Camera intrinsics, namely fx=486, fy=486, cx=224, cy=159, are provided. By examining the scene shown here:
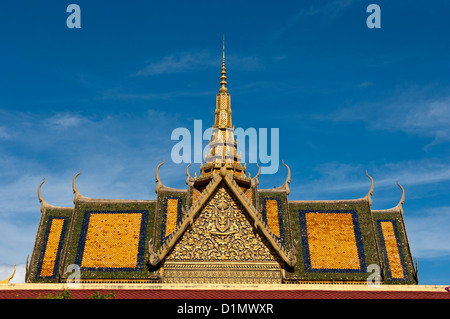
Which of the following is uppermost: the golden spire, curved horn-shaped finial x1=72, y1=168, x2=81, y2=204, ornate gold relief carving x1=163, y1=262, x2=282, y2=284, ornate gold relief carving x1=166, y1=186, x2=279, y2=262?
the golden spire

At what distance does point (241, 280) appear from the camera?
18906 mm

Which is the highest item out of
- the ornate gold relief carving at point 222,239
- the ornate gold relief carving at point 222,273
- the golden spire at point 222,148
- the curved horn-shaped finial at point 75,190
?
the golden spire at point 222,148

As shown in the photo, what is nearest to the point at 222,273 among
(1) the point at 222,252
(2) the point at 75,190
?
(1) the point at 222,252

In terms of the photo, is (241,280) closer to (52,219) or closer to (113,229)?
(113,229)

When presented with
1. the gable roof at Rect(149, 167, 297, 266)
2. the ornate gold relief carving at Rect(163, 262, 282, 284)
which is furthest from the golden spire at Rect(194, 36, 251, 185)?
the ornate gold relief carving at Rect(163, 262, 282, 284)

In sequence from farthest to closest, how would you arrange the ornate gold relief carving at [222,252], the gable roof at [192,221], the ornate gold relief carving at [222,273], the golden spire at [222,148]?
the golden spire at [222,148] → the gable roof at [192,221] → the ornate gold relief carving at [222,252] → the ornate gold relief carving at [222,273]

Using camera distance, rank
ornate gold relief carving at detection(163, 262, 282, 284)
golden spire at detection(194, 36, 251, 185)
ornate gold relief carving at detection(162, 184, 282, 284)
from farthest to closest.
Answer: golden spire at detection(194, 36, 251, 185)
ornate gold relief carving at detection(162, 184, 282, 284)
ornate gold relief carving at detection(163, 262, 282, 284)

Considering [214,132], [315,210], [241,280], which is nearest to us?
[241,280]

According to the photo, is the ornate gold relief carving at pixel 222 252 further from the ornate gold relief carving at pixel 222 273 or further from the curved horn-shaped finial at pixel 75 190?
the curved horn-shaped finial at pixel 75 190

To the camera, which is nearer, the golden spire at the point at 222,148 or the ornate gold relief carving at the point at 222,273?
the ornate gold relief carving at the point at 222,273

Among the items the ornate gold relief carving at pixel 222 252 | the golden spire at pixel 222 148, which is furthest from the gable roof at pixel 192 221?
the golden spire at pixel 222 148

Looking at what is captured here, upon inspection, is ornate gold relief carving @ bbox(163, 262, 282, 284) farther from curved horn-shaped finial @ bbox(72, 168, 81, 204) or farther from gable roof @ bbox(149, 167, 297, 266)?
curved horn-shaped finial @ bbox(72, 168, 81, 204)
